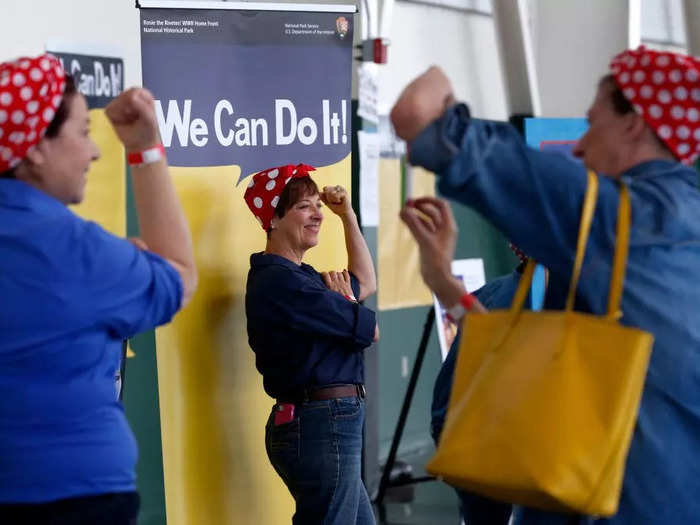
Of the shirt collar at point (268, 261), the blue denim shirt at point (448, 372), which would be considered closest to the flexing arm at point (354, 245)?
the shirt collar at point (268, 261)

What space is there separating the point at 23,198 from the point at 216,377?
1847mm

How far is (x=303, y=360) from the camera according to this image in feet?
10.8

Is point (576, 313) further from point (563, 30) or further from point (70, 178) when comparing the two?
point (563, 30)

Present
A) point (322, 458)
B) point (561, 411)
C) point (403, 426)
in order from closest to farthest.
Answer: point (561, 411), point (322, 458), point (403, 426)

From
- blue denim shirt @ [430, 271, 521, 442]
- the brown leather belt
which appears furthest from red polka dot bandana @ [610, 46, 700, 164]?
the brown leather belt

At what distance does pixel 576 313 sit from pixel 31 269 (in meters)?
0.86

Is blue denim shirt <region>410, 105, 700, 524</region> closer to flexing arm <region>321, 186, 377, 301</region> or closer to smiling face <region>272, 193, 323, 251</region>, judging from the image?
smiling face <region>272, 193, 323, 251</region>

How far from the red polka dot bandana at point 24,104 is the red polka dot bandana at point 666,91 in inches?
37.5

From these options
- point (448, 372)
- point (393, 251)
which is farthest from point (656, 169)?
point (393, 251)

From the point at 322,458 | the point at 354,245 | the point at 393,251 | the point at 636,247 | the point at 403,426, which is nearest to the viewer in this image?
the point at 636,247

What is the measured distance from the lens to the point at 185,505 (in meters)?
3.41

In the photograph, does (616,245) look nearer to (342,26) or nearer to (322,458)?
(322,458)

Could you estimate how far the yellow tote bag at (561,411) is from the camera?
5.12 feet

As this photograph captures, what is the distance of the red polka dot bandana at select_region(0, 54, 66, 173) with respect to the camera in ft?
5.43
